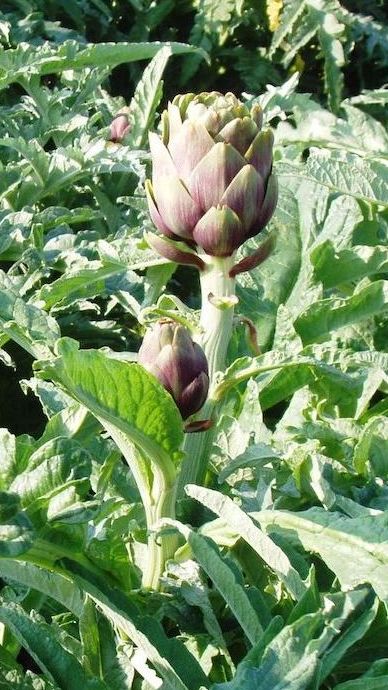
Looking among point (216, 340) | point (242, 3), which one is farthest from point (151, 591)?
point (242, 3)

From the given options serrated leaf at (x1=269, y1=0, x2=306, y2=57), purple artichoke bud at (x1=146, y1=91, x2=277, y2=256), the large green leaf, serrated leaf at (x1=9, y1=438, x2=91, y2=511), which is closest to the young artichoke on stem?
purple artichoke bud at (x1=146, y1=91, x2=277, y2=256)

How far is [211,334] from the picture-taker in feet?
2.26

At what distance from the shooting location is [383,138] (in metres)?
1.44

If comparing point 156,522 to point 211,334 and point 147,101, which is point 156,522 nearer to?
point 211,334

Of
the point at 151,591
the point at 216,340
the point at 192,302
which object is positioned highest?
the point at 216,340

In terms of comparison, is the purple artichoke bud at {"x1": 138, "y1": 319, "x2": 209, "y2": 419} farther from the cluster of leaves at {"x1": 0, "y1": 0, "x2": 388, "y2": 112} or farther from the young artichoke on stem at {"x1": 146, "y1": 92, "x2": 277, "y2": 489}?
the cluster of leaves at {"x1": 0, "y1": 0, "x2": 388, "y2": 112}

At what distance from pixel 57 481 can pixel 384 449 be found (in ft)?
0.86

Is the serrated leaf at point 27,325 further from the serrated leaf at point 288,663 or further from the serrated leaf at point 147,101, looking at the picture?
the serrated leaf at point 147,101

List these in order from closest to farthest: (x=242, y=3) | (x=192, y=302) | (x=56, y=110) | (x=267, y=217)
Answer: (x=267, y=217) → (x=192, y=302) → (x=56, y=110) → (x=242, y=3)

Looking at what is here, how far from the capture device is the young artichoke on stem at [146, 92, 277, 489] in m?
0.66

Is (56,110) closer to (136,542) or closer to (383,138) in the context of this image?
(383,138)

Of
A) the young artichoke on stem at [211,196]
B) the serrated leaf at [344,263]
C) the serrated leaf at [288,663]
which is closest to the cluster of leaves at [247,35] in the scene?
the serrated leaf at [344,263]

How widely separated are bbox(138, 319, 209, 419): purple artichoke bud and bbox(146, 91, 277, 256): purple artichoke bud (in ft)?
0.24

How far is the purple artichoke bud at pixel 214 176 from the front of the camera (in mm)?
656
